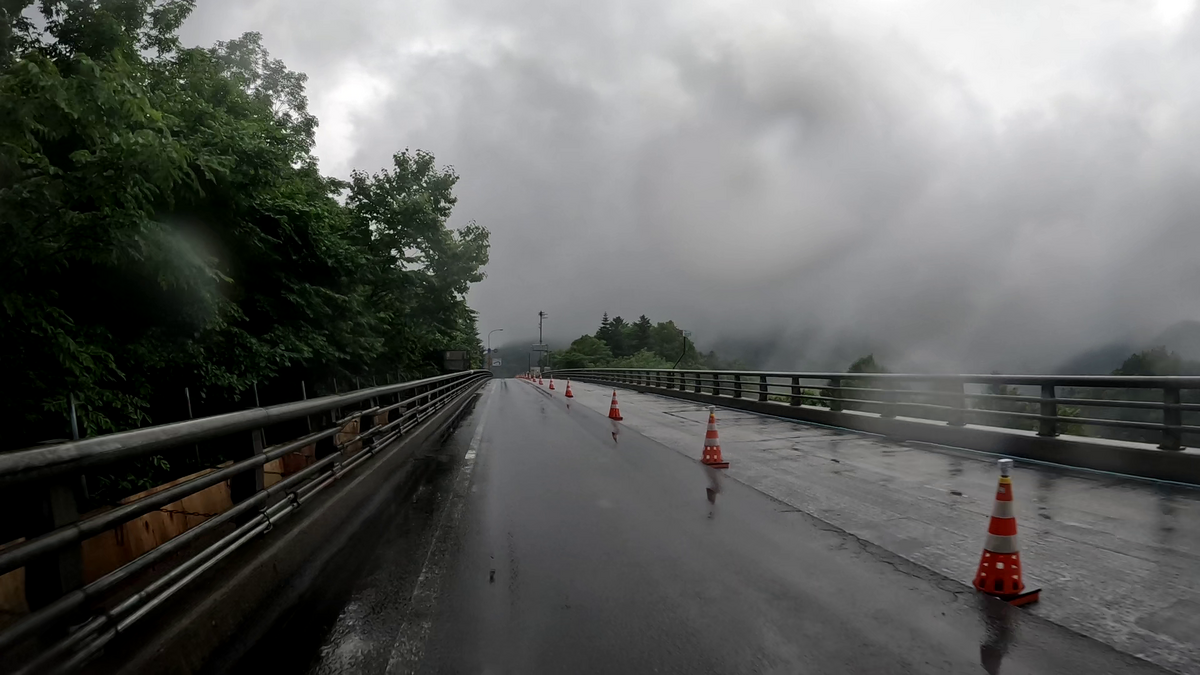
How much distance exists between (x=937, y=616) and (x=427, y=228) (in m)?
27.3

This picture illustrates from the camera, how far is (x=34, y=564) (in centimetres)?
253

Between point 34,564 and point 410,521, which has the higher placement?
point 34,564

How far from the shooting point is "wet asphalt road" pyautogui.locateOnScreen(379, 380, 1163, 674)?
10.9ft

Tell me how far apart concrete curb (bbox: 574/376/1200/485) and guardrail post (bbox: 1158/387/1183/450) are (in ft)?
A: 0.36

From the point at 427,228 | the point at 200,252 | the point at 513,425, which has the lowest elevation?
the point at 513,425

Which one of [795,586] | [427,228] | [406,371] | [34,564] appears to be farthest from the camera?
[406,371]

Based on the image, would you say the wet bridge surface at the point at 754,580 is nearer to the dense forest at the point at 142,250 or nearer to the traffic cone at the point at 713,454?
the traffic cone at the point at 713,454

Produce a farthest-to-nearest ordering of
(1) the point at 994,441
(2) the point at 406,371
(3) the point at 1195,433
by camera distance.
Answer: (2) the point at 406,371 → (1) the point at 994,441 → (3) the point at 1195,433

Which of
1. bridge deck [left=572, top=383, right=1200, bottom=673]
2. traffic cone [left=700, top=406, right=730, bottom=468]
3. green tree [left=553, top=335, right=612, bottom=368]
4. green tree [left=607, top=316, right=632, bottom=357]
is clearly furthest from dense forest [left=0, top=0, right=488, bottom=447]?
green tree [left=607, top=316, right=632, bottom=357]

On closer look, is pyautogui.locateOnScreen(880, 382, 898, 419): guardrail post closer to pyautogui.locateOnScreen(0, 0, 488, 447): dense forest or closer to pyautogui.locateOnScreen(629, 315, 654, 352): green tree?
pyautogui.locateOnScreen(0, 0, 488, 447): dense forest

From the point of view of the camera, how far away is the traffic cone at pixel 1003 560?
422cm

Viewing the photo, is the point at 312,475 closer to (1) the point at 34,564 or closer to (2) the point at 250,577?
(2) the point at 250,577

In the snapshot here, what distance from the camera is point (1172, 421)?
26.5ft

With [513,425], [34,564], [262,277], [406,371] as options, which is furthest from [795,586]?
[406,371]
